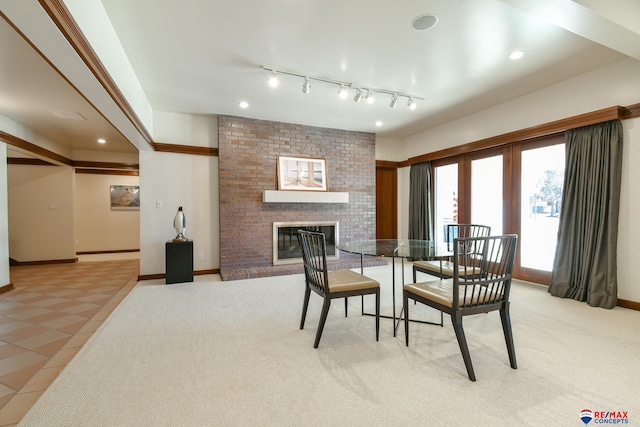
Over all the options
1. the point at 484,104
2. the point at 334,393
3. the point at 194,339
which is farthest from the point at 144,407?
the point at 484,104

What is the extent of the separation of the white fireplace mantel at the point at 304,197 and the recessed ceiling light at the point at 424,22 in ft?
10.0

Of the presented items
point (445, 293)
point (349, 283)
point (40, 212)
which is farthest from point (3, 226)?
point (445, 293)

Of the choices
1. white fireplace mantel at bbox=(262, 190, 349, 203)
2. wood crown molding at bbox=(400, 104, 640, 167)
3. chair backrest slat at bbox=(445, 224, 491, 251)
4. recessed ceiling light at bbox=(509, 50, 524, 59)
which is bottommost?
chair backrest slat at bbox=(445, 224, 491, 251)

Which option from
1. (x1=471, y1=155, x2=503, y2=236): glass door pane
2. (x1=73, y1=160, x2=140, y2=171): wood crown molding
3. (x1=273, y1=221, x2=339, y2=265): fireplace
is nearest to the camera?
(x1=471, y1=155, x2=503, y2=236): glass door pane

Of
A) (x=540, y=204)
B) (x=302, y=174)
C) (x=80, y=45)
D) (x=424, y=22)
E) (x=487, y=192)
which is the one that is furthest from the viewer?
(x=302, y=174)

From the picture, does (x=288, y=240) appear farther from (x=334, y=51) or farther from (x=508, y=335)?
(x=508, y=335)

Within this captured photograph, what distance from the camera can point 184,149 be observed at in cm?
453

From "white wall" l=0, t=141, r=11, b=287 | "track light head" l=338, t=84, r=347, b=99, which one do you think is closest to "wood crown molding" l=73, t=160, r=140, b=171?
"white wall" l=0, t=141, r=11, b=287

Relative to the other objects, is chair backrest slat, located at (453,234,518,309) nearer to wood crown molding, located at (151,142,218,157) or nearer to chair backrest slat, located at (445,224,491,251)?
chair backrest slat, located at (445,224,491,251)

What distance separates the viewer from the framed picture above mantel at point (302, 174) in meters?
4.96

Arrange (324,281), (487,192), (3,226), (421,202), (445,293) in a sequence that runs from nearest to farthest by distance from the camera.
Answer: (445,293), (324,281), (3,226), (487,192), (421,202)

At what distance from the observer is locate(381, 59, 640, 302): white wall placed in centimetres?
291

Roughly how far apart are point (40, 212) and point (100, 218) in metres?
1.32

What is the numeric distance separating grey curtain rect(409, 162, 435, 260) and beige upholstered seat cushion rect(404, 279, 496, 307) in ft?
11.4
